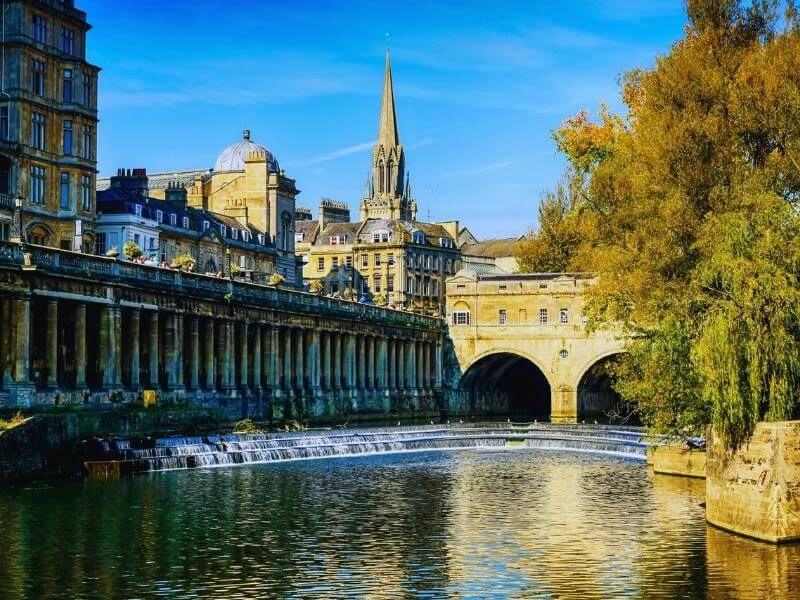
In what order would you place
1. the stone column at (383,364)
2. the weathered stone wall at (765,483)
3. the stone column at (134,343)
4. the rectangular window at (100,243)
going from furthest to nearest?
the stone column at (383,364)
the rectangular window at (100,243)
the stone column at (134,343)
the weathered stone wall at (765,483)

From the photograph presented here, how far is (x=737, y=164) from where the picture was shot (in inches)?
1647

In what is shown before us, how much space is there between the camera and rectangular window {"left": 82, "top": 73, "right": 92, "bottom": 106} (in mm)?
77625

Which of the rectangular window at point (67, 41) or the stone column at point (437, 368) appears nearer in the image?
the rectangular window at point (67, 41)

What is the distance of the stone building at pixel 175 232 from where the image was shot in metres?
86.6

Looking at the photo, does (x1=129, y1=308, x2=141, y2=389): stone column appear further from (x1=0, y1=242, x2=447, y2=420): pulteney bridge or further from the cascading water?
the cascading water

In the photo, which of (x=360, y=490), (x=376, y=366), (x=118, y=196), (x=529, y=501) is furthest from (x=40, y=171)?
(x=529, y=501)

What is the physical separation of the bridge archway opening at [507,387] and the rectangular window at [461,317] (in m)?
3.64

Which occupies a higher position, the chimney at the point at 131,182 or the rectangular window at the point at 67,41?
the rectangular window at the point at 67,41

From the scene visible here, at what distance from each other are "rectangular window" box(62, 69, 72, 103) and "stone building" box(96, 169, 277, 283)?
10650 millimetres

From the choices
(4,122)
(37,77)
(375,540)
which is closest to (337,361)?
(37,77)

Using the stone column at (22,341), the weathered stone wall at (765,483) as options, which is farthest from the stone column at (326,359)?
the weathered stone wall at (765,483)

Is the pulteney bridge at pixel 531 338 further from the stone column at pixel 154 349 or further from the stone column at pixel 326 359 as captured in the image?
the stone column at pixel 154 349

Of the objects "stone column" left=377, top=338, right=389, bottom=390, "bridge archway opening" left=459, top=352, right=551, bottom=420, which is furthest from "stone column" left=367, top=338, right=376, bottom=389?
"bridge archway opening" left=459, top=352, right=551, bottom=420

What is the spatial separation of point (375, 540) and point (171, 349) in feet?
119
